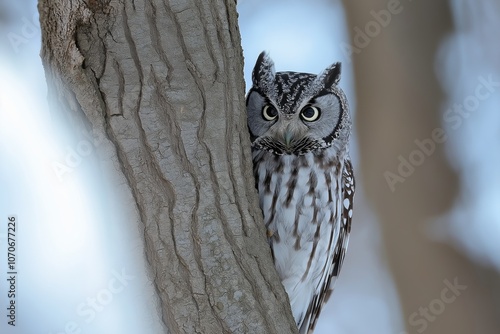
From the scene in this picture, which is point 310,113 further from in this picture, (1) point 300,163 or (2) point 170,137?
(2) point 170,137

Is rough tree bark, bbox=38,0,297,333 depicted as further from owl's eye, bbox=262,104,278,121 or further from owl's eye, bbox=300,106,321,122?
owl's eye, bbox=300,106,321,122

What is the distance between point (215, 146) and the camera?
7.18ft

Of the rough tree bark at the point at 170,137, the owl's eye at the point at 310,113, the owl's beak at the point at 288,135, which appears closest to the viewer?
the rough tree bark at the point at 170,137

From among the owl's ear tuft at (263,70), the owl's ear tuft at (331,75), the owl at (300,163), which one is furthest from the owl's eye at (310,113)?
the owl's ear tuft at (263,70)

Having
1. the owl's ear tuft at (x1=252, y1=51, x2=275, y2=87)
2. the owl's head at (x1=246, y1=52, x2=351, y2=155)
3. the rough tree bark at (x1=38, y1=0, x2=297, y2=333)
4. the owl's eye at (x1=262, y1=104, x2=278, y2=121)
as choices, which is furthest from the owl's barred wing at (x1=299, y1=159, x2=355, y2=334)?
the rough tree bark at (x1=38, y1=0, x2=297, y2=333)

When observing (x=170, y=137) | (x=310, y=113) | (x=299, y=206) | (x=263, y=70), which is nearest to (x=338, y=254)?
(x=299, y=206)

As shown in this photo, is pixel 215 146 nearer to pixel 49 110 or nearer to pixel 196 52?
pixel 196 52

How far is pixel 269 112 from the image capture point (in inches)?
120

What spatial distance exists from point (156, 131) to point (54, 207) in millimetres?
459

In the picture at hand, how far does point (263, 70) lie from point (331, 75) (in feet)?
1.27

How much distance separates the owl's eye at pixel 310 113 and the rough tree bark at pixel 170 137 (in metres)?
0.96

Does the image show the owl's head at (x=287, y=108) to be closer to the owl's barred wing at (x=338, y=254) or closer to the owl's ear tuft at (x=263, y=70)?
the owl's ear tuft at (x=263, y=70)

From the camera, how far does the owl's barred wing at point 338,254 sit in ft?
11.0

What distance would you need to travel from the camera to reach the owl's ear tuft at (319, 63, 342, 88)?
3.19 metres
